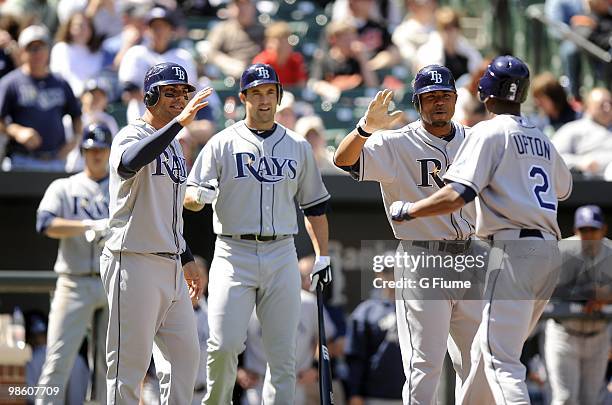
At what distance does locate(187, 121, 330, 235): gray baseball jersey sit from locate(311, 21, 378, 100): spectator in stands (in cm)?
466

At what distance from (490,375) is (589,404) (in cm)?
287

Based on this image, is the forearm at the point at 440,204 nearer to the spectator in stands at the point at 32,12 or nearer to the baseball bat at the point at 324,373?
the baseball bat at the point at 324,373

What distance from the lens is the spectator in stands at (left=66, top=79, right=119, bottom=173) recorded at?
→ 10527 mm

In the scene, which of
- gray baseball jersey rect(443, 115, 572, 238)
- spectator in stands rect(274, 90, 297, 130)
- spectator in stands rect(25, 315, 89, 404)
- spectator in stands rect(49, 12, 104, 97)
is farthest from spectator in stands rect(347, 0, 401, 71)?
gray baseball jersey rect(443, 115, 572, 238)

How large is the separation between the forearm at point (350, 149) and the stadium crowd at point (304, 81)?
7.63ft

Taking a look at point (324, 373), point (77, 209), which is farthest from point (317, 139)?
point (324, 373)

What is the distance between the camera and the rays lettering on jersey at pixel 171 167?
6562 millimetres

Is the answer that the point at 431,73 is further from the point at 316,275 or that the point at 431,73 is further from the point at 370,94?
the point at 370,94

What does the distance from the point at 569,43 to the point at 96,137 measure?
5.37 metres

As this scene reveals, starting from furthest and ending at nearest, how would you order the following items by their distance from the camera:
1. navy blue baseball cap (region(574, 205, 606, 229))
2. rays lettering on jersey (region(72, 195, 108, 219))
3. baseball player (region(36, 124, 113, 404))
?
navy blue baseball cap (region(574, 205, 606, 229)) < rays lettering on jersey (region(72, 195, 108, 219)) < baseball player (region(36, 124, 113, 404))

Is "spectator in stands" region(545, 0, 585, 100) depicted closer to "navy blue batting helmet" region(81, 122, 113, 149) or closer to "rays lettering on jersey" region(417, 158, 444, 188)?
"navy blue batting helmet" region(81, 122, 113, 149)

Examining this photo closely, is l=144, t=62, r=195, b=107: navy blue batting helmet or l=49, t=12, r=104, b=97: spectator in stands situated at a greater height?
l=49, t=12, r=104, b=97: spectator in stands

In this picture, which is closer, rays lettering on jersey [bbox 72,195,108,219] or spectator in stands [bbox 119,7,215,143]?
rays lettering on jersey [bbox 72,195,108,219]

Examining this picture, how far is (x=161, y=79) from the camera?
21.6 feet
